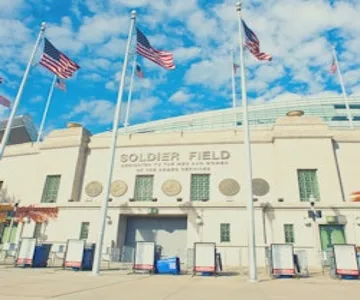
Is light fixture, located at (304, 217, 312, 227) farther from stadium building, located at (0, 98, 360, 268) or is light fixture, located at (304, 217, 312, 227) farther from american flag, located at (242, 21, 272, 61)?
american flag, located at (242, 21, 272, 61)

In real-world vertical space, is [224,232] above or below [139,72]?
below

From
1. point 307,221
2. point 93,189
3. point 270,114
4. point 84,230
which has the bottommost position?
point 84,230

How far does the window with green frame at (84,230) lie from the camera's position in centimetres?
2281

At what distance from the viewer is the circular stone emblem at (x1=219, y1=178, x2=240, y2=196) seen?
24.3 metres

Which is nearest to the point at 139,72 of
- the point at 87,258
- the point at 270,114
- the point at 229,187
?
the point at 229,187

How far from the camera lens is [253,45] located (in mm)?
16469

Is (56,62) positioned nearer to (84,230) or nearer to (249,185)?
(84,230)

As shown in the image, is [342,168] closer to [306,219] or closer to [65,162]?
[306,219]

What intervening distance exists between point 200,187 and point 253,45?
12.6 m

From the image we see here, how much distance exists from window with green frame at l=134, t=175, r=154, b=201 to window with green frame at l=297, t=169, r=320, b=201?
12045mm

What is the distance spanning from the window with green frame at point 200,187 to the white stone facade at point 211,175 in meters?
0.36

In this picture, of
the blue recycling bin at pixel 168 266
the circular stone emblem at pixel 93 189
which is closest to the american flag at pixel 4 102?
the circular stone emblem at pixel 93 189

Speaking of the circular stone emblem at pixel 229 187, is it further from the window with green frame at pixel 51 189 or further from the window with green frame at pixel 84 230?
the window with green frame at pixel 51 189

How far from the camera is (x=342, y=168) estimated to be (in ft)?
80.5
